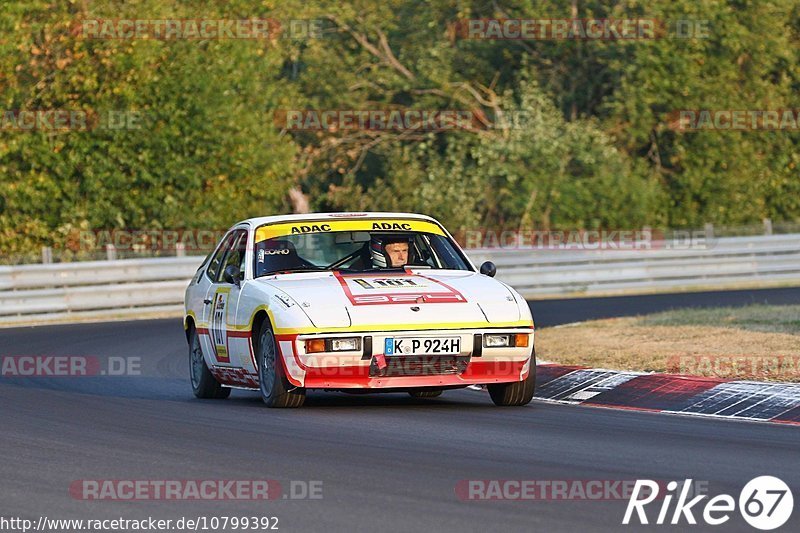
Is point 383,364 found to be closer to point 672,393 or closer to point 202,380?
point 672,393

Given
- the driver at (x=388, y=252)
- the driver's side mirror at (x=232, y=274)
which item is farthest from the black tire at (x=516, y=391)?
the driver's side mirror at (x=232, y=274)

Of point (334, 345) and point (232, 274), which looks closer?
point (334, 345)

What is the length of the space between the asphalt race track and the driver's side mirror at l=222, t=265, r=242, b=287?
0.93 m

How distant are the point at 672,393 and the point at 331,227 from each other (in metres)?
2.85

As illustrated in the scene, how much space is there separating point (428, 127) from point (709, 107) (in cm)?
666

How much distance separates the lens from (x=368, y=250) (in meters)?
12.1

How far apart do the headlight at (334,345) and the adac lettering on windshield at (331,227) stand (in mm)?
1645

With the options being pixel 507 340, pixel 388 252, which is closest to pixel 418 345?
pixel 507 340

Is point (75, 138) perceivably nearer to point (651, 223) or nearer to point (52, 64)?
point (52, 64)

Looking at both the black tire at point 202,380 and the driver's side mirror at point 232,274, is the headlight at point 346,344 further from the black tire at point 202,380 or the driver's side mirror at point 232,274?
the black tire at point 202,380

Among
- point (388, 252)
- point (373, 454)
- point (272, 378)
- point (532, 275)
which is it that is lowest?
point (532, 275)

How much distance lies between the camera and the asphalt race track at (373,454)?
271 inches

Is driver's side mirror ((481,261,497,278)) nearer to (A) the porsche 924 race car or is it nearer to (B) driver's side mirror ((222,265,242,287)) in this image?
(A) the porsche 924 race car

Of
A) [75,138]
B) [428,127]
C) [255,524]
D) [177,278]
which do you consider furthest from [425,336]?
[428,127]
